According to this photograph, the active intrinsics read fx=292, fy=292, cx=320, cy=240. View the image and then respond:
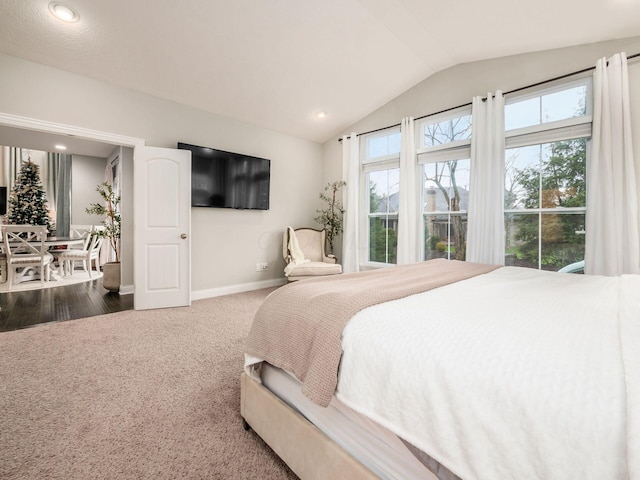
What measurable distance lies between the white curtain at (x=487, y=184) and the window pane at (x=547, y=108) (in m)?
0.20

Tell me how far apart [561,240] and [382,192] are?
2.27 meters

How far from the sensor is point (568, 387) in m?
0.59

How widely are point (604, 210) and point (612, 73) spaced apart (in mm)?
1200

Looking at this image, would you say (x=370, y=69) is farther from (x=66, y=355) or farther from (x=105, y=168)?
(x=105, y=168)

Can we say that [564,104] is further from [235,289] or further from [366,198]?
[235,289]

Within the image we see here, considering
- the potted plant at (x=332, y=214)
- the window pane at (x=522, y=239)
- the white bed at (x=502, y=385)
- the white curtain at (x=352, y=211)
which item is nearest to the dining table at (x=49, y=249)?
the potted plant at (x=332, y=214)

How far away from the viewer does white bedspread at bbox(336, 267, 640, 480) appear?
53cm

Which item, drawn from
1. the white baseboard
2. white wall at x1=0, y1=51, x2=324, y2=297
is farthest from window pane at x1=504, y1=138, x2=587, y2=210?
the white baseboard

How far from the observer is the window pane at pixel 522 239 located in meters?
3.15

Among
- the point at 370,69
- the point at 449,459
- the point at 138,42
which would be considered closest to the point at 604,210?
the point at 370,69

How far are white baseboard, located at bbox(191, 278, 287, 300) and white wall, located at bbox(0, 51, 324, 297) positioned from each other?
0.03 m

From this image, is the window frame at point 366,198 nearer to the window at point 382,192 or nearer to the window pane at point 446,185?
the window at point 382,192

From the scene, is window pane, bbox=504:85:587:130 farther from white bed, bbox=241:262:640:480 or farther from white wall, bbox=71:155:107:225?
white wall, bbox=71:155:107:225

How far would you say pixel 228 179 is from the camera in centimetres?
405
